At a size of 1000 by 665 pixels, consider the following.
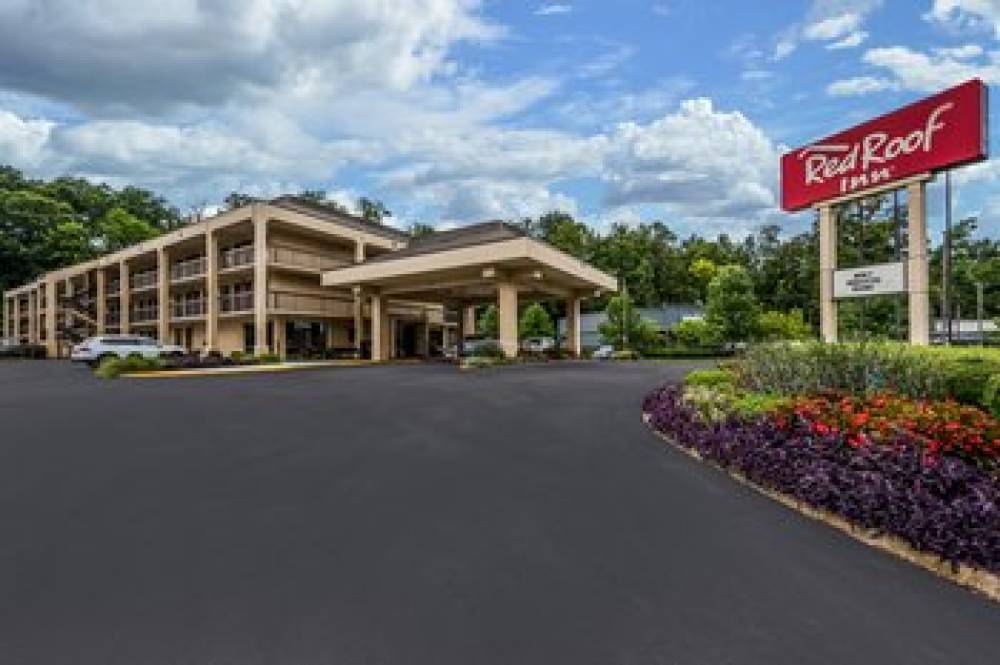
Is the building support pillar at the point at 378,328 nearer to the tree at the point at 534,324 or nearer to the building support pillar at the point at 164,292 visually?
the building support pillar at the point at 164,292

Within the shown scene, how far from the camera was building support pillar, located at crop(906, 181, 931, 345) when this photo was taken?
1477 centimetres

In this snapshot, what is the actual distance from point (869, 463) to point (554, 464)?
3405mm

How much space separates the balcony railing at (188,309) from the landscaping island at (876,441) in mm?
35139

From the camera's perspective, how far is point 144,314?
45.4 m

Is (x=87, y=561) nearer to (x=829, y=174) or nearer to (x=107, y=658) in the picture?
(x=107, y=658)

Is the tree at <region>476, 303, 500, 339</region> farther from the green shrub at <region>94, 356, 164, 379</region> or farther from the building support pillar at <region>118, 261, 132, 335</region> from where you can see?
the green shrub at <region>94, 356, 164, 379</region>

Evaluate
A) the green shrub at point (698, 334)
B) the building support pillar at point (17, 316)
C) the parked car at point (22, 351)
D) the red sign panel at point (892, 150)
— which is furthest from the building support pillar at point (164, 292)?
the red sign panel at point (892, 150)

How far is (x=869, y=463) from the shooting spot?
5332mm

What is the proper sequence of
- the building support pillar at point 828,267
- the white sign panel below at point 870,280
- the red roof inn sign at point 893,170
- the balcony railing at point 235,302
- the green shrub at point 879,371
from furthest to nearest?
the balcony railing at point 235,302, the building support pillar at point 828,267, the white sign panel below at point 870,280, the red roof inn sign at point 893,170, the green shrub at point 879,371

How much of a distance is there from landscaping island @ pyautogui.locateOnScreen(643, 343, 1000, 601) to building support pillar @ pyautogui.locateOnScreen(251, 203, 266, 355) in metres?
26.5

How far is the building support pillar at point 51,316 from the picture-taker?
178 ft

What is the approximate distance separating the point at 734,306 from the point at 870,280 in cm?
2214

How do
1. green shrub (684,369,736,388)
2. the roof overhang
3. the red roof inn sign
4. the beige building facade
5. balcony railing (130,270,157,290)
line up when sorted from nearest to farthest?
1. green shrub (684,369,736,388)
2. the red roof inn sign
3. the roof overhang
4. the beige building facade
5. balcony railing (130,270,157,290)

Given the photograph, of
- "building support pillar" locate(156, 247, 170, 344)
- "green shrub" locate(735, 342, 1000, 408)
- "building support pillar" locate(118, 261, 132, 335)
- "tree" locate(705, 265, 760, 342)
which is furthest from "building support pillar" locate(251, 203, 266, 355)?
"green shrub" locate(735, 342, 1000, 408)
